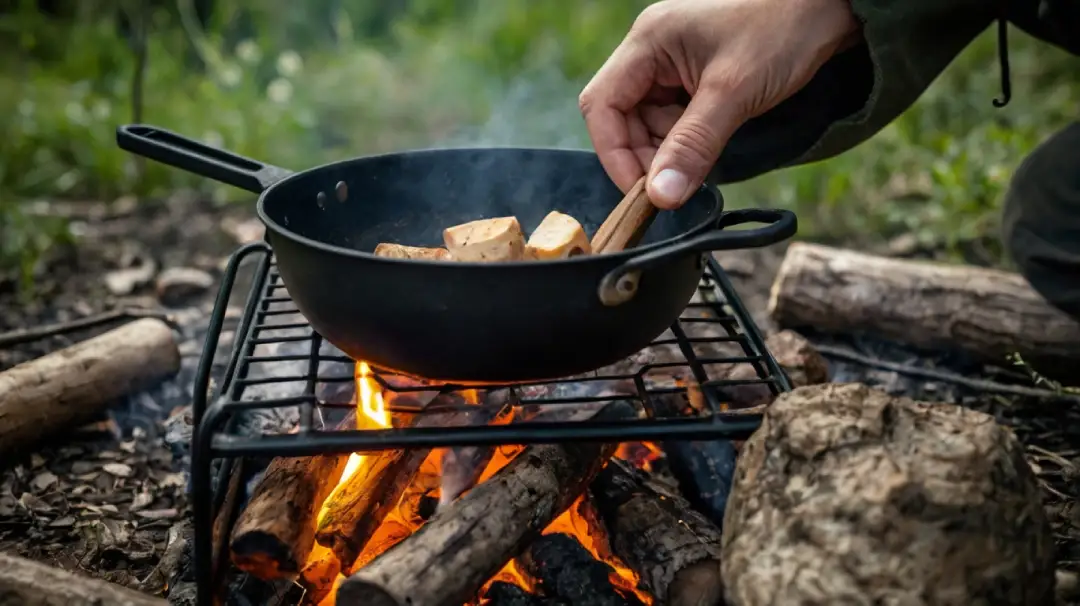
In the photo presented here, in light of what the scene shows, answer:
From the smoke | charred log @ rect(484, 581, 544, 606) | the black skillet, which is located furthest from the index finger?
the smoke

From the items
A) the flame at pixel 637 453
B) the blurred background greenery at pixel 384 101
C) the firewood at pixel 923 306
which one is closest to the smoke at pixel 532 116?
the blurred background greenery at pixel 384 101

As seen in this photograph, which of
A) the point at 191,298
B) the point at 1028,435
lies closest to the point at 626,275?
the point at 1028,435

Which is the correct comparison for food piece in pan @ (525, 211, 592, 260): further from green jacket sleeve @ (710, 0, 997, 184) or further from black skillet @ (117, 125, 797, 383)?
green jacket sleeve @ (710, 0, 997, 184)

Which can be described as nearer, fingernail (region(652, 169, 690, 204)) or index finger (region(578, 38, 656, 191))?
fingernail (region(652, 169, 690, 204))

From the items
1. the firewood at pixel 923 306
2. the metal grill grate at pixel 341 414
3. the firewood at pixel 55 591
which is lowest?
the firewood at pixel 923 306

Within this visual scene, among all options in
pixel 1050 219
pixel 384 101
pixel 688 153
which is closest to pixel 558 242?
pixel 688 153

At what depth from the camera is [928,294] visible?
2.96 metres

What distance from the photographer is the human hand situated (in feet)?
5.89

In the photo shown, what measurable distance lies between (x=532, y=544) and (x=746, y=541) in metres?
0.57

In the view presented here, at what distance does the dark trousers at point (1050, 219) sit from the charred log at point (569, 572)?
1.71 m

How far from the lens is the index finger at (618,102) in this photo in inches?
86.1

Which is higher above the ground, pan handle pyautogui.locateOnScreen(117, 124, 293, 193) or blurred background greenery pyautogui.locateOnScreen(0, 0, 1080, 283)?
pan handle pyautogui.locateOnScreen(117, 124, 293, 193)

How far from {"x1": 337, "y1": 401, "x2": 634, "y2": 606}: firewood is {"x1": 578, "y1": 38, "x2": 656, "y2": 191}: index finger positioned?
27.7 inches

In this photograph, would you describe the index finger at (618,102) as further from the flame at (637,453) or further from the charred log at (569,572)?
the charred log at (569,572)
